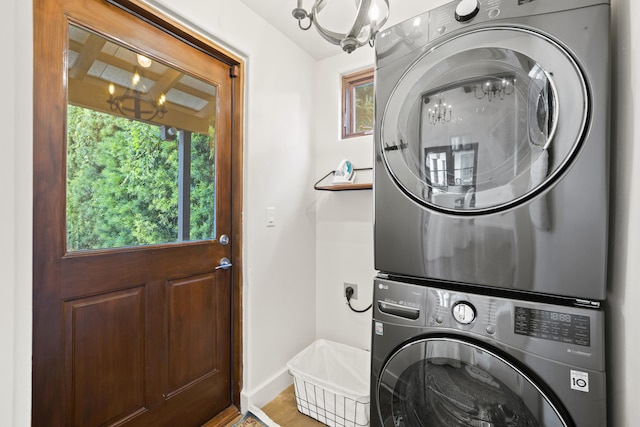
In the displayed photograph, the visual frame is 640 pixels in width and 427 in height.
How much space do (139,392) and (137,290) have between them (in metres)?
0.47

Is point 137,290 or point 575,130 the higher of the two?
point 575,130

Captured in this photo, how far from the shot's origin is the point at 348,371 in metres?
1.91

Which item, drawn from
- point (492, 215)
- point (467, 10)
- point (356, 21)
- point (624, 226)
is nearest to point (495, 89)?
point (467, 10)

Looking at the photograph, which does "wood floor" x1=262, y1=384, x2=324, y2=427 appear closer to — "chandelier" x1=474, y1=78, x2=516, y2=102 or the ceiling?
"chandelier" x1=474, y1=78, x2=516, y2=102

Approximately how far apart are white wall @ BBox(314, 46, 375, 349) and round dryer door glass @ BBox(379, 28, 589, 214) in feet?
3.19

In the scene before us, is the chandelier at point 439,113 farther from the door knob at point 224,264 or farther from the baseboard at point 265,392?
the baseboard at point 265,392

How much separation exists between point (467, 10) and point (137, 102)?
1.36 meters

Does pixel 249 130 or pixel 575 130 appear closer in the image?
pixel 575 130

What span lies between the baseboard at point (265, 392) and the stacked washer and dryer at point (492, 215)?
905mm
